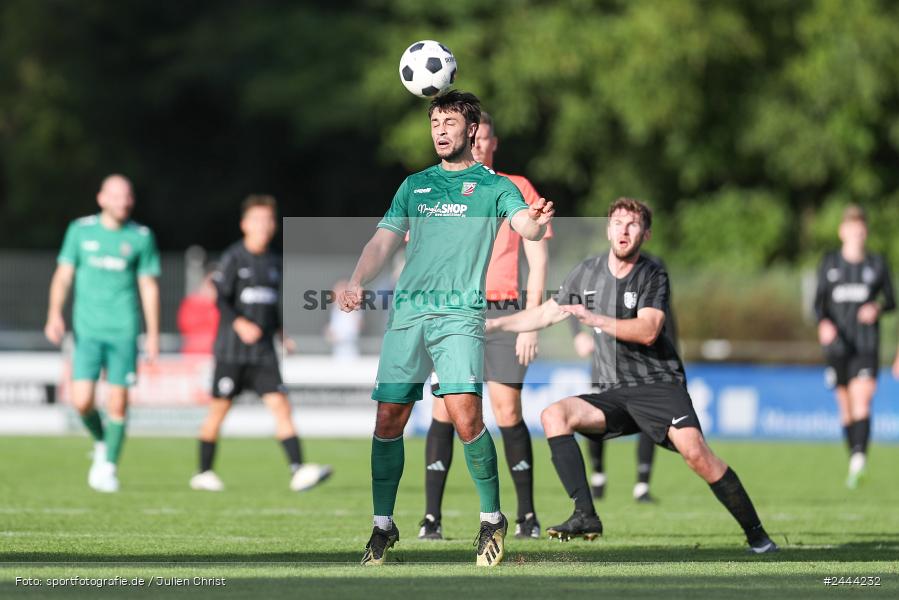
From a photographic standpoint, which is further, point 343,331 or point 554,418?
point 343,331

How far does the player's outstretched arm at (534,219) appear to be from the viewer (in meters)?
7.60

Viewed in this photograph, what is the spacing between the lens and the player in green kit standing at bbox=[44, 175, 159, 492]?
43.5 ft

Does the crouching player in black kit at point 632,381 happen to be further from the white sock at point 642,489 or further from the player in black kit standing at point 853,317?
the player in black kit standing at point 853,317

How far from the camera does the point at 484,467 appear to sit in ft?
26.2

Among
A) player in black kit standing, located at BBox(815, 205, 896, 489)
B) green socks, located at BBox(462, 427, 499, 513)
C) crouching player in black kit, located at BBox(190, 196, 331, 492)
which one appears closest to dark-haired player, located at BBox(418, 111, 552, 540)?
green socks, located at BBox(462, 427, 499, 513)

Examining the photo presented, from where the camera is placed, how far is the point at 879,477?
630 inches

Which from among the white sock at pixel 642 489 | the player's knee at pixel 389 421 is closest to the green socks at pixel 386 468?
the player's knee at pixel 389 421

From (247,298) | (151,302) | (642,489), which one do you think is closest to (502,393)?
(642,489)

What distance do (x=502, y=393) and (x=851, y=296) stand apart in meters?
6.54

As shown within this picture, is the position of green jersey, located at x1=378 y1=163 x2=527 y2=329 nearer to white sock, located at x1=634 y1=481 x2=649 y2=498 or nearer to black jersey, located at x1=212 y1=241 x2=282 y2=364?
white sock, located at x1=634 y1=481 x2=649 y2=498

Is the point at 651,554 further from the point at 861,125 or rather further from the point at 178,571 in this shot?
the point at 861,125

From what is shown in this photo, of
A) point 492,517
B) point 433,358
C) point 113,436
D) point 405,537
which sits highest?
point 433,358

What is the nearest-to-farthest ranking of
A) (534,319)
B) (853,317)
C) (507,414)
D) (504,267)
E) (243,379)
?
(534,319)
(504,267)
(507,414)
(243,379)
(853,317)

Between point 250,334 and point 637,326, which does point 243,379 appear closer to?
point 250,334
